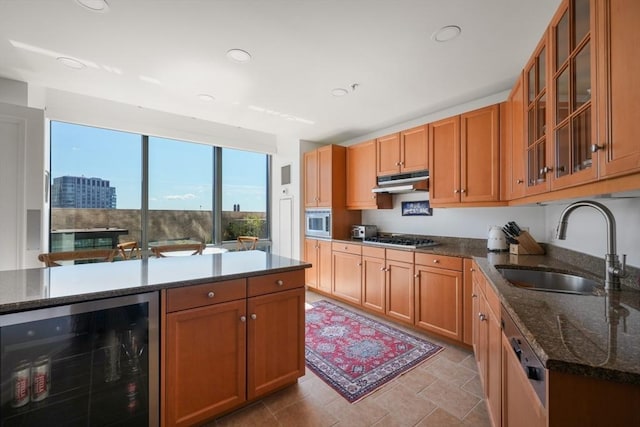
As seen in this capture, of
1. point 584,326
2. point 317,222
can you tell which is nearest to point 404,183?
point 317,222

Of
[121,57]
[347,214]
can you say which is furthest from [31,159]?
[347,214]

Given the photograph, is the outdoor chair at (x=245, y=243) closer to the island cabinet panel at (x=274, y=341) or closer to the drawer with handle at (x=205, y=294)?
the island cabinet panel at (x=274, y=341)

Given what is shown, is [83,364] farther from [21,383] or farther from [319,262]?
[319,262]

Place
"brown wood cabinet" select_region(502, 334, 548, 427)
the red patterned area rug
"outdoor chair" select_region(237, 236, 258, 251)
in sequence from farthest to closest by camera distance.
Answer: "outdoor chair" select_region(237, 236, 258, 251)
the red patterned area rug
"brown wood cabinet" select_region(502, 334, 548, 427)

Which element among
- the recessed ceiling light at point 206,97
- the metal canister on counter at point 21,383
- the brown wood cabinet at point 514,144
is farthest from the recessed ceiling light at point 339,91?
the metal canister on counter at point 21,383

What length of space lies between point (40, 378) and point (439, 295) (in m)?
2.81

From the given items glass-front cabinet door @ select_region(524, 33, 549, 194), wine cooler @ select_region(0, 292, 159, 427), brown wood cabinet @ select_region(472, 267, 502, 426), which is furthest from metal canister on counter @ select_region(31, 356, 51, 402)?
glass-front cabinet door @ select_region(524, 33, 549, 194)

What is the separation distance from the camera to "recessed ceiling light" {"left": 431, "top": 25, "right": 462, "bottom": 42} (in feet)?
5.94

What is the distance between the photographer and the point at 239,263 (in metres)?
1.89

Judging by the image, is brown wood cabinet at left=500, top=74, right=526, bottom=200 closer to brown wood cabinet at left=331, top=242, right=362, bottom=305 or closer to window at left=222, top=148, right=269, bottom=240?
brown wood cabinet at left=331, top=242, right=362, bottom=305

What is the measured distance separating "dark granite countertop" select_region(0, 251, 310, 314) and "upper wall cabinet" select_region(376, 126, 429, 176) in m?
1.99

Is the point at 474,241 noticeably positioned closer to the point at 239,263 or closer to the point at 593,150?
the point at 593,150

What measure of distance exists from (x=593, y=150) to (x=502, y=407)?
1.18 meters

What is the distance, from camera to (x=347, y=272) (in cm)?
363
